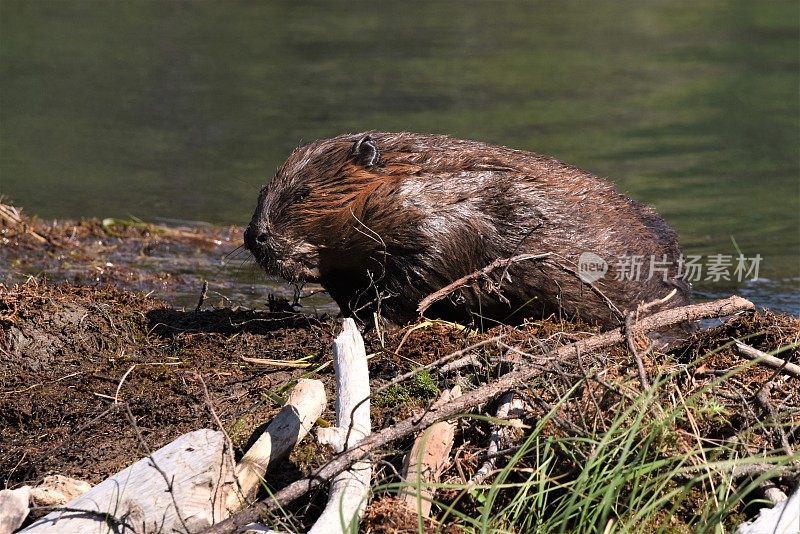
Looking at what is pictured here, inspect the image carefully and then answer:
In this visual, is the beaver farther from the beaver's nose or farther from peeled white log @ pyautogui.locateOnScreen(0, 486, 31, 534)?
peeled white log @ pyautogui.locateOnScreen(0, 486, 31, 534)

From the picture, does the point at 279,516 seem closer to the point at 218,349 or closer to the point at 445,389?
the point at 445,389

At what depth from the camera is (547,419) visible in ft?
14.5

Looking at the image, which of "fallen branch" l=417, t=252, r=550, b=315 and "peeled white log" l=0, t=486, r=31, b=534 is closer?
"peeled white log" l=0, t=486, r=31, b=534

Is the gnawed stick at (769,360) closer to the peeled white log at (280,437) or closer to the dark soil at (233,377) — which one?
the dark soil at (233,377)

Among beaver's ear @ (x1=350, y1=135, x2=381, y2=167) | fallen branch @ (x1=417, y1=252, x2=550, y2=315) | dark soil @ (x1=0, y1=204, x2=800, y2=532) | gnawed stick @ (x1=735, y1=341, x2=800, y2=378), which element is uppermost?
beaver's ear @ (x1=350, y1=135, x2=381, y2=167)

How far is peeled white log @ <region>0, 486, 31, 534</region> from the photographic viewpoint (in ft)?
14.1

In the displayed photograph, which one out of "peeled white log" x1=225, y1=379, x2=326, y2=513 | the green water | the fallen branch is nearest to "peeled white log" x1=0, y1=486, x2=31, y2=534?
"peeled white log" x1=225, y1=379, x2=326, y2=513

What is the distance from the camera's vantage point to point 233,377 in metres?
5.39

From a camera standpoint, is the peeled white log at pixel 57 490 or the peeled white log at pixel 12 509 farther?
the peeled white log at pixel 57 490

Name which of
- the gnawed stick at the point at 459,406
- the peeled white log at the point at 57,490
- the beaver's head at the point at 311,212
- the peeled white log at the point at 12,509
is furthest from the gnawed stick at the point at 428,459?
the beaver's head at the point at 311,212

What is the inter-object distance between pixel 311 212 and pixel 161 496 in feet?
7.07

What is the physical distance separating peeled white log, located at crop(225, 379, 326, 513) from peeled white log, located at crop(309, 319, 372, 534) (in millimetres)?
152

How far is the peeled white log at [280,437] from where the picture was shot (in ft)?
14.7

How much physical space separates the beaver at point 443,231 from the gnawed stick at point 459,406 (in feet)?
2.90
